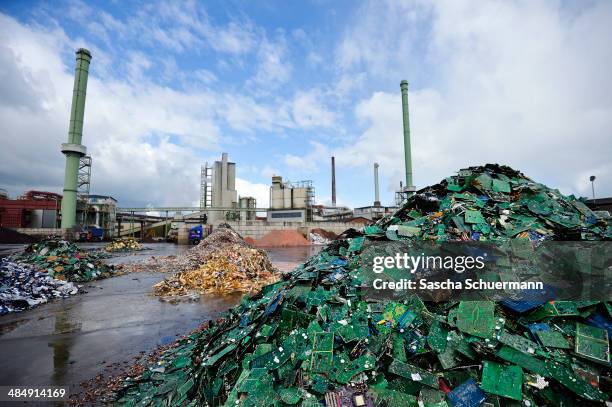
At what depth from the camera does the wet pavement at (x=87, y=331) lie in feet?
14.2

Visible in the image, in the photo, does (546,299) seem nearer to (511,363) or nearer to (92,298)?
(511,363)

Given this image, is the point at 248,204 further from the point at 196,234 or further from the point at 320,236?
the point at 320,236

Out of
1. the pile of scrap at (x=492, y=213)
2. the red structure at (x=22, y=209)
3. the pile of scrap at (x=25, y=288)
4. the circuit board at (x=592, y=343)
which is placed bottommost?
the pile of scrap at (x=25, y=288)

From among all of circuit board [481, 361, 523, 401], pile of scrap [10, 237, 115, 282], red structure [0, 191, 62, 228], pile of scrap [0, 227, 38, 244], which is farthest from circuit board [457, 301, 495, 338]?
red structure [0, 191, 62, 228]

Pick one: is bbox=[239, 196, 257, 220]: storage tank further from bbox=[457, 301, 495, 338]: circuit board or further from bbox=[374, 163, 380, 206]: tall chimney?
bbox=[457, 301, 495, 338]: circuit board

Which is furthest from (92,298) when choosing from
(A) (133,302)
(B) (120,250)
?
(B) (120,250)

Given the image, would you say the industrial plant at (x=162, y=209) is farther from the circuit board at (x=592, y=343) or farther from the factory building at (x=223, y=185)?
the circuit board at (x=592, y=343)

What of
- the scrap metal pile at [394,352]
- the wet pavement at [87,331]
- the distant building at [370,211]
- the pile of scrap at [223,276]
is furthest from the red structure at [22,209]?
the scrap metal pile at [394,352]

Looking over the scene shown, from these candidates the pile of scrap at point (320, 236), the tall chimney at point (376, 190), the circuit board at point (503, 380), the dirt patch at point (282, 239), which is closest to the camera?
the circuit board at point (503, 380)

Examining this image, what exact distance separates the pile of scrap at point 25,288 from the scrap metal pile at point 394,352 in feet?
20.5

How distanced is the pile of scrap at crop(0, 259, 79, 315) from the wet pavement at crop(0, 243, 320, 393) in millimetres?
430

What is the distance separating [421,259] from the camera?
165 inches

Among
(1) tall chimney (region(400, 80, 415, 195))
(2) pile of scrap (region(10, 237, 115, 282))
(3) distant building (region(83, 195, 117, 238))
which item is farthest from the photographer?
(3) distant building (region(83, 195, 117, 238))

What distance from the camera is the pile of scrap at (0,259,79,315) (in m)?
7.64
